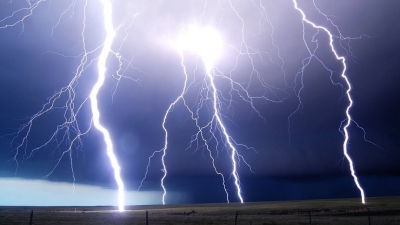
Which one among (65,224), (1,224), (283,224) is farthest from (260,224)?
(1,224)

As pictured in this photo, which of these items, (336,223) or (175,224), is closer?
(336,223)

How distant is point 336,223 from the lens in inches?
867

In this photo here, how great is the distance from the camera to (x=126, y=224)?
937 inches

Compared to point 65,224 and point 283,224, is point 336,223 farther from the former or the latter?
point 65,224

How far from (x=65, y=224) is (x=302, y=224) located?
50.2ft

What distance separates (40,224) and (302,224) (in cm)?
1654

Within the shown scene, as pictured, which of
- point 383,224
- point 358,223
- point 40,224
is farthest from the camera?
point 40,224

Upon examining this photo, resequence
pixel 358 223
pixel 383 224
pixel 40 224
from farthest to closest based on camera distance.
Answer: pixel 40 224 < pixel 358 223 < pixel 383 224

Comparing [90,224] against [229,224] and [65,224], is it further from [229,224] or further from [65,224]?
[229,224]

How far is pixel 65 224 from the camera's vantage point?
78.1 feet

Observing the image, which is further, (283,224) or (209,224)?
(209,224)

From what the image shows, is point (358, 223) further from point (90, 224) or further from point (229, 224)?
point (90, 224)

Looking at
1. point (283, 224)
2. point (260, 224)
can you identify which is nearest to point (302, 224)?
point (283, 224)

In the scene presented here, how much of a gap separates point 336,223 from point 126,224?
13390 millimetres
